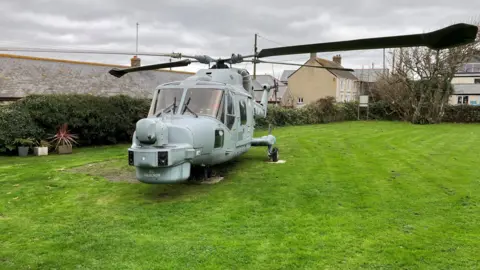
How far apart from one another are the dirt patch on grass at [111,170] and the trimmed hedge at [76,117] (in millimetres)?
4689

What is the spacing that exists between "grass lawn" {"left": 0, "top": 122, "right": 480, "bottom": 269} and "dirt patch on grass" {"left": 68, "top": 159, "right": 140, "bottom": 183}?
76mm

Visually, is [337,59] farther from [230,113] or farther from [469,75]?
[230,113]

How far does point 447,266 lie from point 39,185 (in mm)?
8325

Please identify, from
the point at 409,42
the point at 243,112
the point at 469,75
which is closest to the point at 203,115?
the point at 243,112

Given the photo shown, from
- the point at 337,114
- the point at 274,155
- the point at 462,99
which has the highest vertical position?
the point at 462,99

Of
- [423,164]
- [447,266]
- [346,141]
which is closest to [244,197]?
[447,266]

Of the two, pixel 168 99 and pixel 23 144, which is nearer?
pixel 168 99

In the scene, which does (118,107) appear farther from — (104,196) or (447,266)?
(447,266)

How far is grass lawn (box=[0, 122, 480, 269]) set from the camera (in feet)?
15.6

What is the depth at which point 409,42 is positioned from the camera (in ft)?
17.1

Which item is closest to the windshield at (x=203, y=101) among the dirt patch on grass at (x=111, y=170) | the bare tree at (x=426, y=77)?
the dirt patch on grass at (x=111, y=170)

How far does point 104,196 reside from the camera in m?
7.84

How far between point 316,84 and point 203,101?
39.0 meters

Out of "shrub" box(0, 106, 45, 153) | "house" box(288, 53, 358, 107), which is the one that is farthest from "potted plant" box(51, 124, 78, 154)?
"house" box(288, 53, 358, 107)
